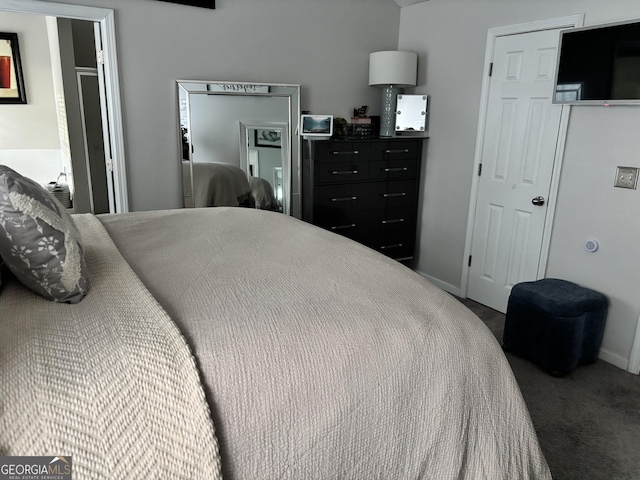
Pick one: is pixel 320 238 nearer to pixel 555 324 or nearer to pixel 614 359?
pixel 555 324

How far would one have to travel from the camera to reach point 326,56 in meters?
3.84

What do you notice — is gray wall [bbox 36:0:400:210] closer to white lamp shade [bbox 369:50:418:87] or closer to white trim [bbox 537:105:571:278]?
white lamp shade [bbox 369:50:418:87]

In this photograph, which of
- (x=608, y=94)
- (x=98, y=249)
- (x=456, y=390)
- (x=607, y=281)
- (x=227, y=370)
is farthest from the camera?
(x=607, y=281)

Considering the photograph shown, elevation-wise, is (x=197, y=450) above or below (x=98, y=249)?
below

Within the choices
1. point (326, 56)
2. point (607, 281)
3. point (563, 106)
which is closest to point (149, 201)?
point (326, 56)

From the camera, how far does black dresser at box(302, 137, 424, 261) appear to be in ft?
12.1

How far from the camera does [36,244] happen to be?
47.0 inches

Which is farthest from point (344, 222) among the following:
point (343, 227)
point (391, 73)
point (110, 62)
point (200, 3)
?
point (110, 62)

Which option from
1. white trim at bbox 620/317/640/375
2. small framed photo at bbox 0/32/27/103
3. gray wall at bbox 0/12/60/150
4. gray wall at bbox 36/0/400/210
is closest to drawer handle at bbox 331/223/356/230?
gray wall at bbox 36/0/400/210

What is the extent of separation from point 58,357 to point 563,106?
309 cm

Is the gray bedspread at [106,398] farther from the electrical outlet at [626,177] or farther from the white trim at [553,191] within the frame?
the white trim at [553,191]

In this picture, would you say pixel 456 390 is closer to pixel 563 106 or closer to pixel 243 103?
pixel 563 106

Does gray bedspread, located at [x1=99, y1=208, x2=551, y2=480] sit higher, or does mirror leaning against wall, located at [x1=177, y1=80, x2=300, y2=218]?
mirror leaning against wall, located at [x1=177, y1=80, x2=300, y2=218]

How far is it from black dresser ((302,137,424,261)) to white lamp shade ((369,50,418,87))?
18.1 inches
